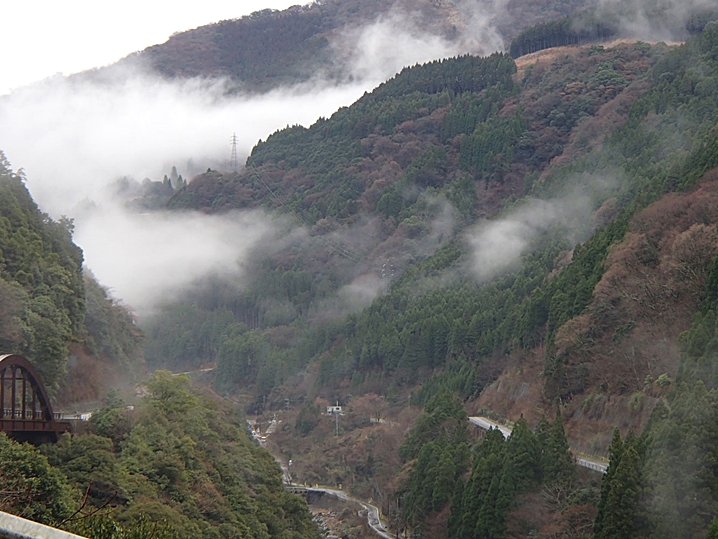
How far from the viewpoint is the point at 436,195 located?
134 m

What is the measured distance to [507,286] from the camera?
95500 millimetres

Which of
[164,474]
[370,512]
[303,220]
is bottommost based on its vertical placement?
[370,512]

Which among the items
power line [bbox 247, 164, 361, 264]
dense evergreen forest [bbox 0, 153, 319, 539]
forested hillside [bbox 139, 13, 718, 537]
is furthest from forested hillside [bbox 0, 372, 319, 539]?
power line [bbox 247, 164, 361, 264]

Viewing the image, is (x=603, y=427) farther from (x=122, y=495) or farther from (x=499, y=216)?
(x=499, y=216)

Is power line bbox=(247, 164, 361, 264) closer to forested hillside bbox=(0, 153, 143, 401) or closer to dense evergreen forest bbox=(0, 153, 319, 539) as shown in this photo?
forested hillside bbox=(0, 153, 143, 401)

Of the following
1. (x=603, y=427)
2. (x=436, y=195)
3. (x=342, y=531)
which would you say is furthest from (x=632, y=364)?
(x=436, y=195)

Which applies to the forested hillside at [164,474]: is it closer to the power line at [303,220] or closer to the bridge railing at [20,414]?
the bridge railing at [20,414]

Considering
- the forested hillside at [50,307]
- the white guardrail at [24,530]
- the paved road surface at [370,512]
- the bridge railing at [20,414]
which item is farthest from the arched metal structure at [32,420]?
the white guardrail at [24,530]

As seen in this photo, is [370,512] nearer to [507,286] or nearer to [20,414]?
[507,286]

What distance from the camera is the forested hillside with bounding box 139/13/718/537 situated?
5225cm

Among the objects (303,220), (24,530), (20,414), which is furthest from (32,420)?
(303,220)

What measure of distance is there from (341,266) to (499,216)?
27.0 meters

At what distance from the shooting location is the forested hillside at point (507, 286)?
171 ft

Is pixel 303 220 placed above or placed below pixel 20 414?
below
